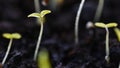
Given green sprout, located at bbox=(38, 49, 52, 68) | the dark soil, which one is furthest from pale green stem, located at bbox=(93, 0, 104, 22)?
green sprout, located at bbox=(38, 49, 52, 68)

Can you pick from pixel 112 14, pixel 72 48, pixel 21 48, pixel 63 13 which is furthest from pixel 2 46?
pixel 112 14

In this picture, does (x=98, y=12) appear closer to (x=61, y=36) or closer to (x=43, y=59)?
(x=61, y=36)

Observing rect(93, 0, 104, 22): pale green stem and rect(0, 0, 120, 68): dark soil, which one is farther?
rect(93, 0, 104, 22): pale green stem

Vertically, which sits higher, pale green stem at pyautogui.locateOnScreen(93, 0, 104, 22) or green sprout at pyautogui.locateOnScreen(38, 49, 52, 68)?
pale green stem at pyautogui.locateOnScreen(93, 0, 104, 22)

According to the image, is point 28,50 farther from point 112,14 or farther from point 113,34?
point 112,14

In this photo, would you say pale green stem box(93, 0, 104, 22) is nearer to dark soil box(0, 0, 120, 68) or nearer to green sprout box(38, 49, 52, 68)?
dark soil box(0, 0, 120, 68)

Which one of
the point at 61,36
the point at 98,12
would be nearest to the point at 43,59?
the point at 61,36
